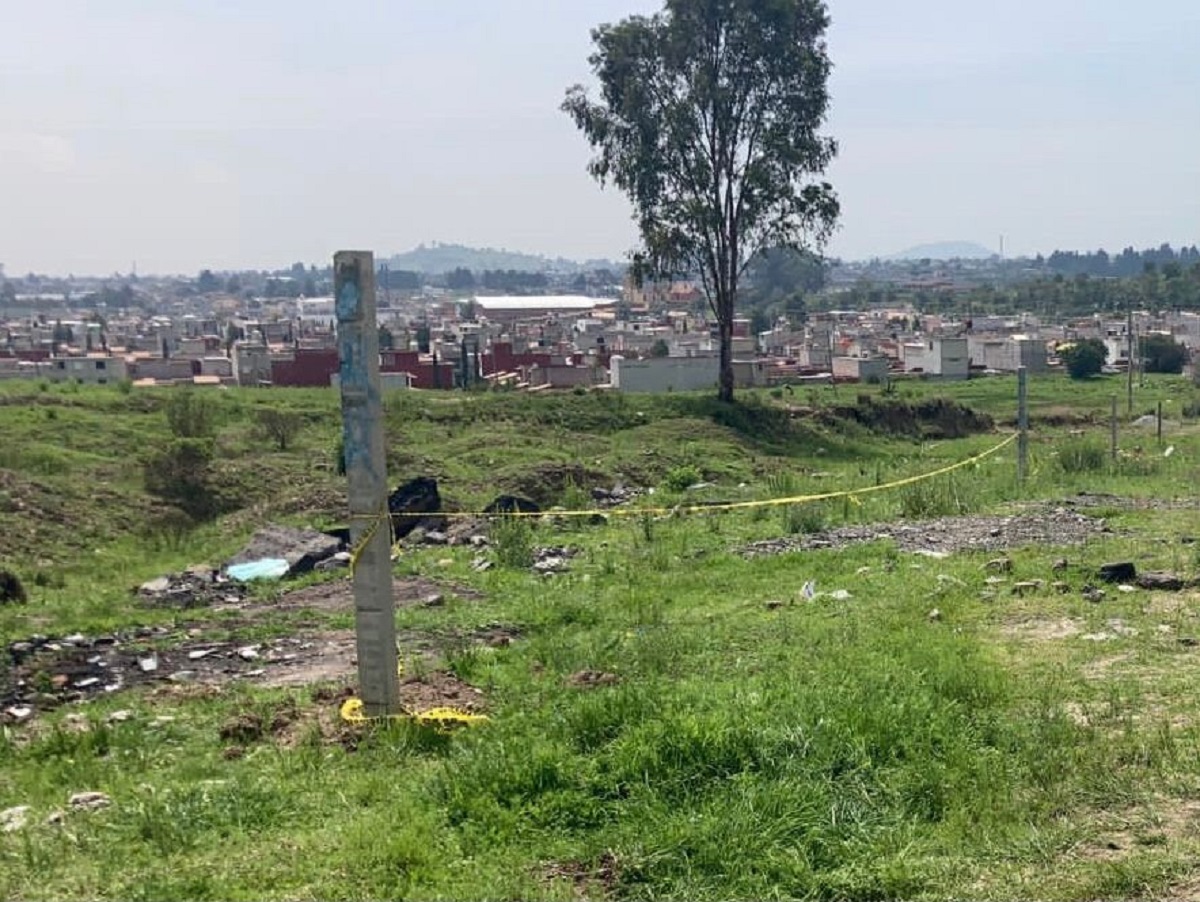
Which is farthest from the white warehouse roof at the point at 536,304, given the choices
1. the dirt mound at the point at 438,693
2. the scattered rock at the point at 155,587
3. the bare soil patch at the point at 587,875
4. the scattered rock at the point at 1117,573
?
the bare soil patch at the point at 587,875

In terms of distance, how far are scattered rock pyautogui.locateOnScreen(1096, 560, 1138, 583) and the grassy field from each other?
0.16 metres

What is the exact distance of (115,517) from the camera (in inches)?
632

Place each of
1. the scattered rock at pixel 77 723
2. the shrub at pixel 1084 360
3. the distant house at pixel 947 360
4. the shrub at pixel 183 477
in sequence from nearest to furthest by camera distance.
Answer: the scattered rock at pixel 77 723
the shrub at pixel 183 477
the shrub at pixel 1084 360
the distant house at pixel 947 360

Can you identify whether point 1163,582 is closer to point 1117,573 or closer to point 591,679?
point 1117,573

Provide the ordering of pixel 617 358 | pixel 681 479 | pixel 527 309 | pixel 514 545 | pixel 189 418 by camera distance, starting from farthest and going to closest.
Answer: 1. pixel 527 309
2. pixel 617 358
3. pixel 189 418
4. pixel 681 479
5. pixel 514 545

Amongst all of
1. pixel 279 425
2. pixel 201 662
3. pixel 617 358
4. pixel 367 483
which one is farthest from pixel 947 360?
pixel 367 483

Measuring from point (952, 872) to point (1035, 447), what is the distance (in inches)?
749

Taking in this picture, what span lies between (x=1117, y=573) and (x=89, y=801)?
7.10m

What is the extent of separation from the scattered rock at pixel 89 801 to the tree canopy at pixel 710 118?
23437 mm

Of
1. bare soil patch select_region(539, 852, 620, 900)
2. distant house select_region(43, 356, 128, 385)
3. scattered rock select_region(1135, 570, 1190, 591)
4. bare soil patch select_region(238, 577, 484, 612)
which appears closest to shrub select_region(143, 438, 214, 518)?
bare soil patch select_region(238, 577, 484, 612)

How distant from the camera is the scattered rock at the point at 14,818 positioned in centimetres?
483

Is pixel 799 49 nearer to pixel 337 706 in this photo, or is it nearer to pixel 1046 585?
pixel 1046 585

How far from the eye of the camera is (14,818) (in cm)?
497

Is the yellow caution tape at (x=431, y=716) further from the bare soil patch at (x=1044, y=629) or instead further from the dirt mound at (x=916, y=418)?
the dirt mound at (x=916, y=418)
